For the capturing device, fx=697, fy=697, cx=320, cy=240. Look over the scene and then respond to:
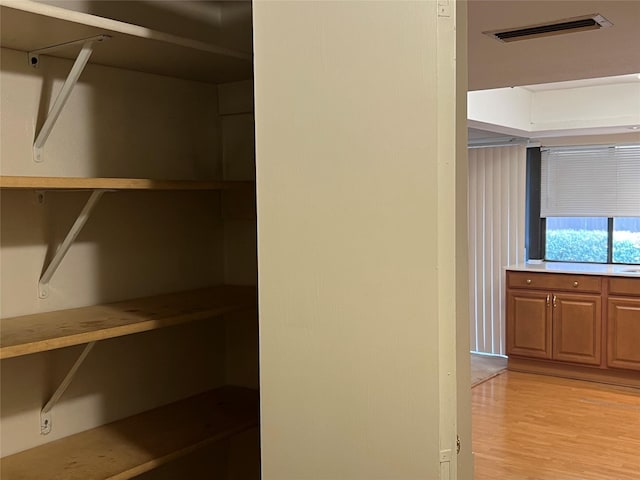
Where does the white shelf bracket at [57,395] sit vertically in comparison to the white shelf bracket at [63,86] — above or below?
below

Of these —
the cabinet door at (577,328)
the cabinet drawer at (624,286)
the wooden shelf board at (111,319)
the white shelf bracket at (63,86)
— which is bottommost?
the cabinet door at (577,328)

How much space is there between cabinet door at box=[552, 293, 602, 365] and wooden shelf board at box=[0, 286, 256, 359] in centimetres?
459

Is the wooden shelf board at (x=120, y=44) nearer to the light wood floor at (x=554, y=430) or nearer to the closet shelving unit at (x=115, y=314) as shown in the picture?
the closet shelving unit at (x=115, y=314)

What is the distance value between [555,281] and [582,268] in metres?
0.32

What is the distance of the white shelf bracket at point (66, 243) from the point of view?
1.65 m

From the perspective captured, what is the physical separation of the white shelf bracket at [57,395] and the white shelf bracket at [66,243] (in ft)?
0.63

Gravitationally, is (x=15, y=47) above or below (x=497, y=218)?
above

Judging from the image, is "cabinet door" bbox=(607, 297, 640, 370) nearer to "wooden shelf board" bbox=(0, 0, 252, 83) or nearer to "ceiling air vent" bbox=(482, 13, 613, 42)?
"ceiling air vent" bbox=(482, 13, 613, 42)

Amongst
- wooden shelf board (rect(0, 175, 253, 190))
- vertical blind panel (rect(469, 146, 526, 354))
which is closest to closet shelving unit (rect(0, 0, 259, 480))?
wooden shelf board (rect(0, 175, 253, 190))

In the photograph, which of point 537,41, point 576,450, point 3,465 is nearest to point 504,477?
point 576,450

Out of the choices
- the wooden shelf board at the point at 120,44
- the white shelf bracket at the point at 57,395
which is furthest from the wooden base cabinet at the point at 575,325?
the white shelf bracket at the point at 57,395

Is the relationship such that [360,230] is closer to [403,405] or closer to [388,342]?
[388,342]

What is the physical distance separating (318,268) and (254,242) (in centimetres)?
110

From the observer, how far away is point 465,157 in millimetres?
1395
